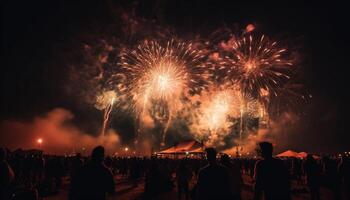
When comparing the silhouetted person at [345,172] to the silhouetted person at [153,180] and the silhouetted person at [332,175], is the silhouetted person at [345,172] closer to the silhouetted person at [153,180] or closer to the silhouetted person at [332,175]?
the silhouetted person at [332,175]

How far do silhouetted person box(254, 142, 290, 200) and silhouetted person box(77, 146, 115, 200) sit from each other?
2.32 m

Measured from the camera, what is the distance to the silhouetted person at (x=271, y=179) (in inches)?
183

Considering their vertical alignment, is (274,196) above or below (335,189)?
above

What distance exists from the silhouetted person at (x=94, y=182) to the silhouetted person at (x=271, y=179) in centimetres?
232

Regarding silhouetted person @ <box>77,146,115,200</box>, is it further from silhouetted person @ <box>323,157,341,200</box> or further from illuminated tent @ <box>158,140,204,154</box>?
illuminated tent @ <box>158,140,204,154</box>

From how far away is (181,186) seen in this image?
13.0m

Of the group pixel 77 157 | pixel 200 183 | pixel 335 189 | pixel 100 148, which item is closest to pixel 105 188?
pixel 100 148

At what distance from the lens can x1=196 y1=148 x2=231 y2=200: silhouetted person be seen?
14.6 feet

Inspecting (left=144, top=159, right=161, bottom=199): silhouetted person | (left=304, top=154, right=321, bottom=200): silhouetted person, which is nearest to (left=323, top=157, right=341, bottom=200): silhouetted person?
(left=304, top=154, right=321, bottom=200): silhouetted person

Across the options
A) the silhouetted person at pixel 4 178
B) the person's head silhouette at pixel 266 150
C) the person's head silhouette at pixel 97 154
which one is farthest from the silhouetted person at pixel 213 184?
the silhouetted person at pixel 4 178

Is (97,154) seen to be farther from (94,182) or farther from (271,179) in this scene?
(271,179)

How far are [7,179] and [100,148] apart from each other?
2.37 m

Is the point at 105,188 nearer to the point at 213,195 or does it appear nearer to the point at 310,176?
the point at 213,195

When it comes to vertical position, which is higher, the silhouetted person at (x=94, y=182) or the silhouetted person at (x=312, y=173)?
the silhouetted person at (x=94, y=182)
